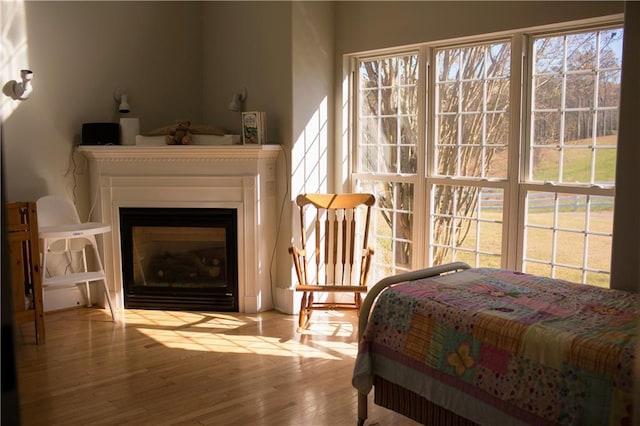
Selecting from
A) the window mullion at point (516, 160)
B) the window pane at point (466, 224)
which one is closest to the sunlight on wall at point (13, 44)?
the window pane at point (466, 224)

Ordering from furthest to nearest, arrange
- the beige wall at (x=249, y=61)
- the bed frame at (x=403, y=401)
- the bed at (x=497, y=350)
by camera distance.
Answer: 1. the beige wall at (x=249, y=61)
2. the bed frame at (x=403, y=401)
3. the bed at (x=497, y=350)

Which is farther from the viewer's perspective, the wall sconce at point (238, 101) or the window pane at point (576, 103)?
the wall sconce at point (238, 101)

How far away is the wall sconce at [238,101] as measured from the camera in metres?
5.02

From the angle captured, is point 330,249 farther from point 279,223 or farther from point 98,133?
point 98,133

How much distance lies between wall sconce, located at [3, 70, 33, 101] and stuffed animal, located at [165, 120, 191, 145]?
105 centimetres

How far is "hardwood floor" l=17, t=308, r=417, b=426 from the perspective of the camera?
3045mm

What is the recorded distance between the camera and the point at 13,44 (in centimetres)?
446

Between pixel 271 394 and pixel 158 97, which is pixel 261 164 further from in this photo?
pixel 271 394

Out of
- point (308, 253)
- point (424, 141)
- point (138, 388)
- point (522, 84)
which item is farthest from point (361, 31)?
point (138, 388)

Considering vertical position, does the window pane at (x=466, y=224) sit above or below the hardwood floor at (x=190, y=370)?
above

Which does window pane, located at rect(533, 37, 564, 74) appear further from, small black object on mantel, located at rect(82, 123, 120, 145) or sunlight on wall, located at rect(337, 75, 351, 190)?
small black object on mantel, located at rect(82, 123, 120, 145)

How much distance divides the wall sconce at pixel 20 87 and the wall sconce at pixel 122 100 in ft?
2.37

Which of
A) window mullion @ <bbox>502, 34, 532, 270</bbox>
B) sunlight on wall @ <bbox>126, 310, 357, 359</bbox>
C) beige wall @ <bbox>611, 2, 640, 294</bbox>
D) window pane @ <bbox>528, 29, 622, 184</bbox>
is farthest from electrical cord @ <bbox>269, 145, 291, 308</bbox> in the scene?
beige wall @ <bbox>611, 2, 640, 294</bbox>

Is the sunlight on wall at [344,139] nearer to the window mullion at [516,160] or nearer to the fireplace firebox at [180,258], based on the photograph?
the fireplace firebox at [180,258]
